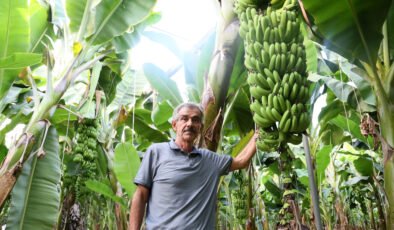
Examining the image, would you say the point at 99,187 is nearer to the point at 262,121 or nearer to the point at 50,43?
→ the point at 50,43

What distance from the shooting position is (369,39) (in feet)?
4.78

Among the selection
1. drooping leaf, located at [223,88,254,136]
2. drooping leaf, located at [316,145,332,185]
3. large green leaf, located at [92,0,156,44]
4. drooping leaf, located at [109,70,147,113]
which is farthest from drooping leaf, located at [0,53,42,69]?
drooping leaf, located at [316,145,332,185]

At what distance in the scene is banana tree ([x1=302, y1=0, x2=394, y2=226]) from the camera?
1.35 metres

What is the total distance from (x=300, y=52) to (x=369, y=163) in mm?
2658

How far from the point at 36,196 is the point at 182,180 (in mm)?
748

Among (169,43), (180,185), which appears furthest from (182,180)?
(169,43)

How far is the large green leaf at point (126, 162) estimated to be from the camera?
2.08m

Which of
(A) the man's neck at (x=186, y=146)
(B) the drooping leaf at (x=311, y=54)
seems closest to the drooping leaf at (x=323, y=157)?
(B) the drooping leaf at (x=311, y=54)

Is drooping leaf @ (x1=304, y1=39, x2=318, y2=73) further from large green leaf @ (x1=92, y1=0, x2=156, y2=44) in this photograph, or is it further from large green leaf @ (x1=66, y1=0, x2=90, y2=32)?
large green leaf @ (x1=66, y1=0, x2=90, y2=32)

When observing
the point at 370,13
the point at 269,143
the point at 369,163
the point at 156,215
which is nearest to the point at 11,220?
the point at 156,215

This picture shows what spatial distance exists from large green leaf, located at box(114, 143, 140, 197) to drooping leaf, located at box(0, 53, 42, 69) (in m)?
0.81

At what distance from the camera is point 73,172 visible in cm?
250

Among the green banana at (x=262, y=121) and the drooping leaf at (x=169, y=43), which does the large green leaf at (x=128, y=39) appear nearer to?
the drooping leaf at (x=169, y=43)

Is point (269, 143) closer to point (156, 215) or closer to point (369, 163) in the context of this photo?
point (156, 215)
